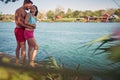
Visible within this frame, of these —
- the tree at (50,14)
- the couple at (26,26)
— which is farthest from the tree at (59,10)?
the couple at (26,26)

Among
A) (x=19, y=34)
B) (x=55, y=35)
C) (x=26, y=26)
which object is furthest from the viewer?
(x=55, y=35)

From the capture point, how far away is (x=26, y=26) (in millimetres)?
1922

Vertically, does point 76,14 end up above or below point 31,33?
above

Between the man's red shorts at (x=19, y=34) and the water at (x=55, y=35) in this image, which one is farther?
the water at (x=55, y=35)

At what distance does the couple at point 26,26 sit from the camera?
1914 mm

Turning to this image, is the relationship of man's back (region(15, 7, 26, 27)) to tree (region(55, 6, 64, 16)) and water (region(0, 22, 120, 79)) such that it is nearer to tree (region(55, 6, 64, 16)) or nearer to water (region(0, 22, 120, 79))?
water (region(0, 22, 120, 79))

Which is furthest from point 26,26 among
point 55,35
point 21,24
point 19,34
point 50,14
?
point 55,35

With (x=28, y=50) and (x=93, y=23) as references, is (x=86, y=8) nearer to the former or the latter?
(x=93, y=23)

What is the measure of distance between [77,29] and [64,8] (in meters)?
0.25

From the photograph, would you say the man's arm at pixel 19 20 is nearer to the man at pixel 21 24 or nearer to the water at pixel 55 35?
the man at pixel 21 24

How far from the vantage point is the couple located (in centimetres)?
191

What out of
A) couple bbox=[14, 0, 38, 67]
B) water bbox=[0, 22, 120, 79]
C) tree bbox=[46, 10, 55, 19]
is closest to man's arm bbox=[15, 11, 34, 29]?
couple bbox=[14, 0, 38, 67]

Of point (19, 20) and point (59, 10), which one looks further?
point (59, 10)

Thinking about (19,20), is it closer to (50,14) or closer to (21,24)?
(21,24)
